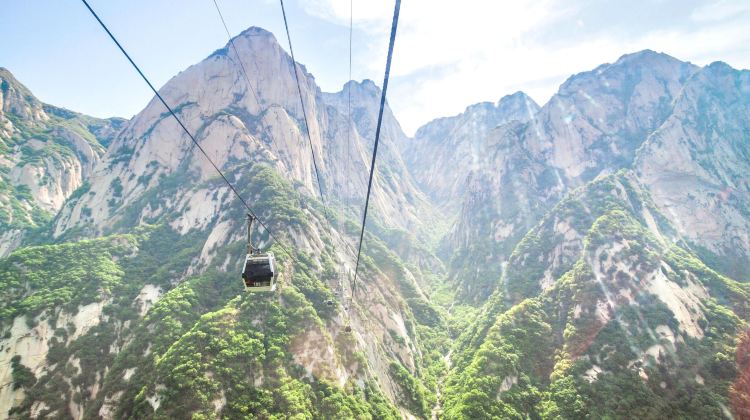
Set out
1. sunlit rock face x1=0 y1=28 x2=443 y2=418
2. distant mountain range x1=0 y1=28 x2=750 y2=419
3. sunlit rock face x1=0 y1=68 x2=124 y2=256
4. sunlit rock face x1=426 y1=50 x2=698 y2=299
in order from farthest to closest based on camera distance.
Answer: sunlit rock face x1=426 y1=50 x2=698 y2=299
sunlit rock face x1=0 y1=68 x2=124 y2=256
distant mountain range x1=0 y1=28 x2=750 y2=419
sunlit rock face x1=0 y1=28 x2=443 y2=418

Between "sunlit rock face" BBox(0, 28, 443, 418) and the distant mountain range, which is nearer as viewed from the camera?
"sunlit rock face" BBox(0, 28, 443, 418)

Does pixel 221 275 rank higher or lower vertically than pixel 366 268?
lower

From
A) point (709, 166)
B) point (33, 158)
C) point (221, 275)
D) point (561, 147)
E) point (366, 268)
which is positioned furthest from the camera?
point (561, 147)

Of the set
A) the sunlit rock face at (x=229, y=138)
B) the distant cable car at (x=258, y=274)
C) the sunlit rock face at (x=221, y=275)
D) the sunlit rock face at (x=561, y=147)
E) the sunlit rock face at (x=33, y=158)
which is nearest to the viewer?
the distant cable car at (x=258, y=274)

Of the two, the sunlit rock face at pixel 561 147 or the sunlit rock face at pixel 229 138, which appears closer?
the sunlit rock face at pixel 229 138

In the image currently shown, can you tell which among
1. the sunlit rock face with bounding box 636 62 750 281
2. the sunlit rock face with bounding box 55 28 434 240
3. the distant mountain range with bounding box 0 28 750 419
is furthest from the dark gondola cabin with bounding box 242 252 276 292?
the sunlit rock face with bounding box 636 62 750 281

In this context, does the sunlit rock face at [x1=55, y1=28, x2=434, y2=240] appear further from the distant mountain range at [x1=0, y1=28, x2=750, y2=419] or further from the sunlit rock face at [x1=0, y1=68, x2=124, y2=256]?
the sunlit rock face at [x1=0, y1=68, x2=124, y2=256]

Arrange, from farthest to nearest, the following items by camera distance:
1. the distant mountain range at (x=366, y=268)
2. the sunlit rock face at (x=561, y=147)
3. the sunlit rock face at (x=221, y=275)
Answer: the sunlit rock face at (x=561, y=147), the distant mountain range at (x=366, y=268), the sunlit rock face at (x=221, y=275)

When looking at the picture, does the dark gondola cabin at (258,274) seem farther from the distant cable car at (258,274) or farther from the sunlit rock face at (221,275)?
the sunlit rock face at (221,275)

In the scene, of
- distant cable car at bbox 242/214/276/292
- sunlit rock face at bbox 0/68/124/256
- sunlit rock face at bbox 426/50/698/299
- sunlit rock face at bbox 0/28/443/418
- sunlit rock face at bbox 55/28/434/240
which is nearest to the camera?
distant cable car at bbox 242/214/276/292

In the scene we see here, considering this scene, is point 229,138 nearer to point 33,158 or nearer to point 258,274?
point 33,158

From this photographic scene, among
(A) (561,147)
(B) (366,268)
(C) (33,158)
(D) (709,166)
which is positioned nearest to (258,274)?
(B) (366,268)

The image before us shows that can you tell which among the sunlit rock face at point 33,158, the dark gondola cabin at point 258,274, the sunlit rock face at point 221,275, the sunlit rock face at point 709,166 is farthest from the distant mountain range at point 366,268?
the dark gondola cabin at point 258,274
